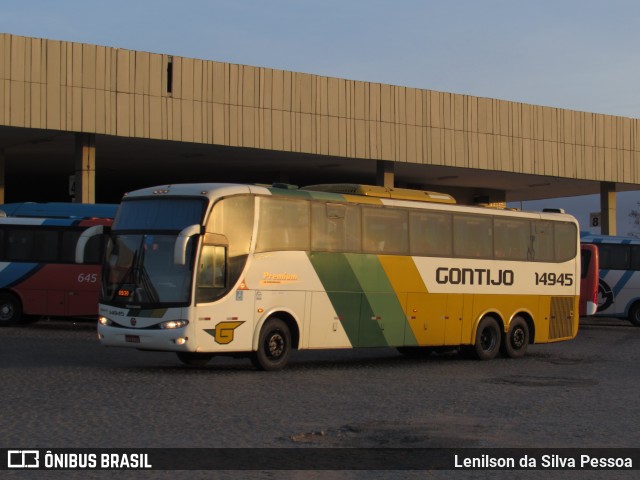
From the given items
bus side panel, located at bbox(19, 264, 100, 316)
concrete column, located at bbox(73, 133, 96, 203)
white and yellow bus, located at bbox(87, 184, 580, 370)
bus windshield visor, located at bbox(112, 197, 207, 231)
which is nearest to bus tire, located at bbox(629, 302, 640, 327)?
white and yellow bus, located at bbox(87, 184, 580, 370)

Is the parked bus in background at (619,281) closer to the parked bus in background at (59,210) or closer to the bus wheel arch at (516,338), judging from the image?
the bus wheel arch at (516,338)

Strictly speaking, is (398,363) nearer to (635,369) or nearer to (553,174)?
(635,369)

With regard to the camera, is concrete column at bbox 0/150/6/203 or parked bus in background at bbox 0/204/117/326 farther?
concrete column at bbox 0/150/6/203

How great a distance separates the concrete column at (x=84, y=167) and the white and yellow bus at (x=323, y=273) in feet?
49.7

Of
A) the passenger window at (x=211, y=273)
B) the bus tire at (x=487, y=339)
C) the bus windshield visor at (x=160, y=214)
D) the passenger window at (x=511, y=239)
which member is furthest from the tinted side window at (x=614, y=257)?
the bus windshield visor at (x=160, y=214)

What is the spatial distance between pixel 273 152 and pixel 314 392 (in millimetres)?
24189

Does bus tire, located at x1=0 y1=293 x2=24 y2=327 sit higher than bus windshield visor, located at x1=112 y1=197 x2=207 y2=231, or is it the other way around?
bus windshield visor, located at x1=112 y1=197 x2=207 y2=231

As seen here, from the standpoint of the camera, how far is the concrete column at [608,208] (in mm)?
49500

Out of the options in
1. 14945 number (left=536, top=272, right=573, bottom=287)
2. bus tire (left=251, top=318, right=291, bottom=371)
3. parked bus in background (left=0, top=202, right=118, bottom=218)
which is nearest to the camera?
bus tire (left=251, top=318, right=291, bottom=371)

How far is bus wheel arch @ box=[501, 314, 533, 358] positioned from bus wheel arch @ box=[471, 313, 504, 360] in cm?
15

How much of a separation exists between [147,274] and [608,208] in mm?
36195

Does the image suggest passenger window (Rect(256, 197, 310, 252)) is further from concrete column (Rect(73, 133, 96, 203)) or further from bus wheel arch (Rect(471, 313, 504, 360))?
concrete column (Rect(73, 133, 96, 203))

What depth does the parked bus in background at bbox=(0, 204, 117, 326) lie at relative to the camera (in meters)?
28.4

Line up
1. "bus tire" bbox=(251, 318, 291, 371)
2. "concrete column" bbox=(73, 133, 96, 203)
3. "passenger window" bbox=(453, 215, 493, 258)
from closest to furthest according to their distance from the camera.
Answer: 1. "bus tire" bbox=(251, 318, 291, 371)
2. "passenger window" bbox=(453, 215, 493, 258)
3. "concrete column" bbox=(73, 133, 96, 203)
